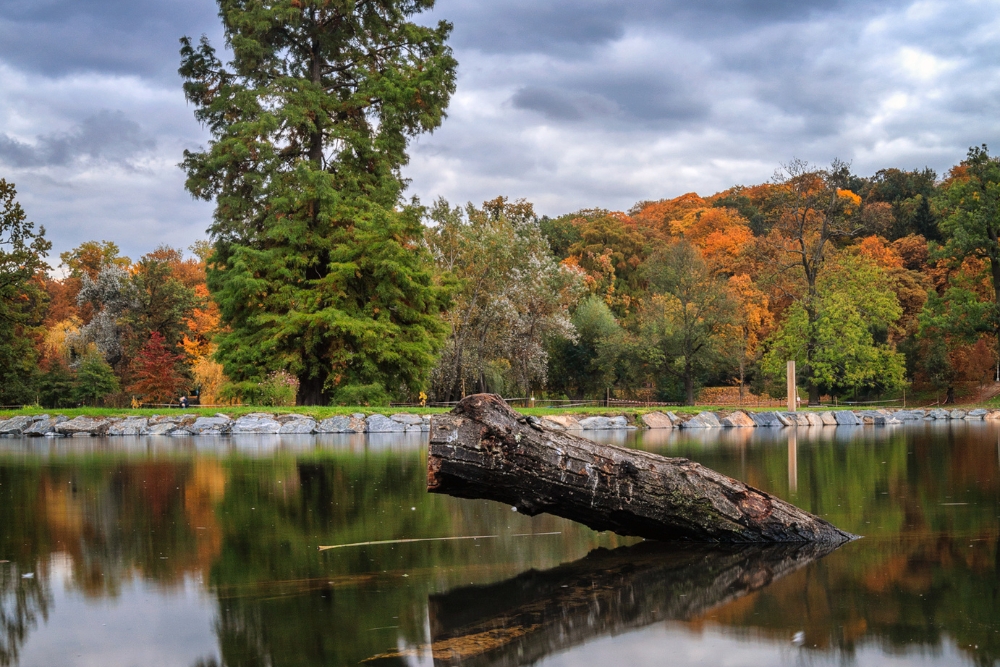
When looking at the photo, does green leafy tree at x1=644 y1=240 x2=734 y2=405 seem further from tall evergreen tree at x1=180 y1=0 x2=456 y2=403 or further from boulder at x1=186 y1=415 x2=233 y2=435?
boulder at x1=186 y1=415 x2=233 y2=435

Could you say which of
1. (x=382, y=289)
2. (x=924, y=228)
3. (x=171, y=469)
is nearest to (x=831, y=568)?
(x=171, y=469)

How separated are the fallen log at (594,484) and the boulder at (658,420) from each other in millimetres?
18577

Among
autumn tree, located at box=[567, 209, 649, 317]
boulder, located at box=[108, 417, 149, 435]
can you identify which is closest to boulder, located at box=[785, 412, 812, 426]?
boulder, located at box=[108, 417, 149, 435]

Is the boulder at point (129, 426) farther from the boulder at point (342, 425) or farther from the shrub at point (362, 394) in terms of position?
the shrub at point (362, 394)

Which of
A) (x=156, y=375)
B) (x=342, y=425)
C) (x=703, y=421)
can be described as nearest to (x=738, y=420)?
(x=703, y=421)

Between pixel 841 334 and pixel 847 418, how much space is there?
8311 millimetres

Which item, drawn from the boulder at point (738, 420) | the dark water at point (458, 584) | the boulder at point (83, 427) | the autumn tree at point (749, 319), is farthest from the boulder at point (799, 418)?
the boulder at point (83, 427)

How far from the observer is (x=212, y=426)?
22.8 m

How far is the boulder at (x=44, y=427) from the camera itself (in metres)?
22.5

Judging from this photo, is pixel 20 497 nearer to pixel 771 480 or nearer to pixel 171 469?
pixel 171 469

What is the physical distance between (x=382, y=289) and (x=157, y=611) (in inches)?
823

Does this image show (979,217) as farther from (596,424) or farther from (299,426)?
(299,426)


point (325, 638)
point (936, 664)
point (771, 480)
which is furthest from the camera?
point (771, 480)

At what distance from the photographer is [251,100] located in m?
25.4
